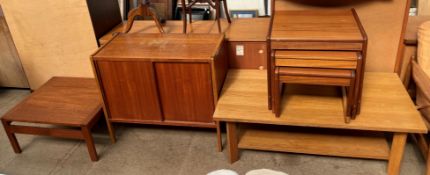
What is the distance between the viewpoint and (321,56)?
169cm

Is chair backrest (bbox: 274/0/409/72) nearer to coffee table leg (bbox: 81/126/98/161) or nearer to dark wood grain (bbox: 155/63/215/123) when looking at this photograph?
dark wood grain (bbox: 155/63/215/123)

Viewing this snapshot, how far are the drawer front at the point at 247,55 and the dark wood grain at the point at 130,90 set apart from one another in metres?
0.53

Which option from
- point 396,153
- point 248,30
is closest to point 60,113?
point 248,30

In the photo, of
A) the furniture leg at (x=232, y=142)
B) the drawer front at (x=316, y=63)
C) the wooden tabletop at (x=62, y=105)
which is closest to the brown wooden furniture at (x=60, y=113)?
the wooden tabletop at (x=62, y=105)

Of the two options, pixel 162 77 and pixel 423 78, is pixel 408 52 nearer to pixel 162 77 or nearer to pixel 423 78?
pixel 423 78

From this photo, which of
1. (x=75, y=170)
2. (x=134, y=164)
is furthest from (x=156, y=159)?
(x=75, y=170)

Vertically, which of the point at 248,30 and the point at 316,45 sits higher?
the point at 316,45

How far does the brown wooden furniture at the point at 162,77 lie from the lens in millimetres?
2062

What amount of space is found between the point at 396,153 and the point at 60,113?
1.90 metres

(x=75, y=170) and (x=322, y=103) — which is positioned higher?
(x=322, y=103)

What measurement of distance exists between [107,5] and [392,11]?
1777 millimetres

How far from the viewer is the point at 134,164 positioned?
88.0 inches

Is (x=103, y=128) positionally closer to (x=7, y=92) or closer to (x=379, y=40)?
(x=7, y=92)

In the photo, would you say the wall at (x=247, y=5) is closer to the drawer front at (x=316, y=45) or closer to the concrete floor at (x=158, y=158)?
the concrete floor at (x=158, y=158)
